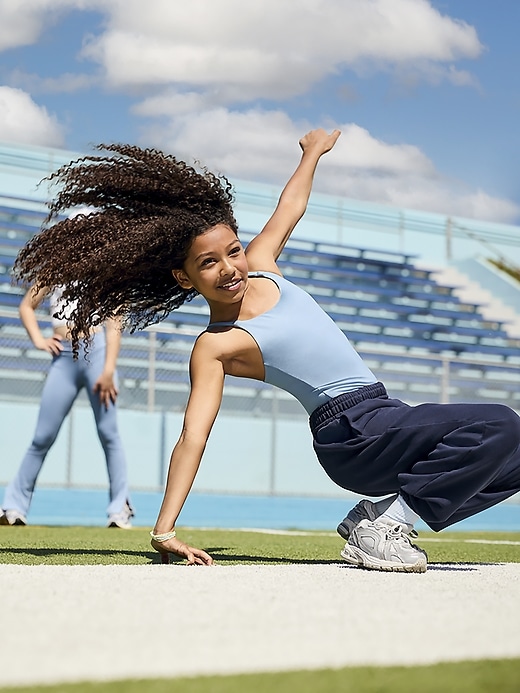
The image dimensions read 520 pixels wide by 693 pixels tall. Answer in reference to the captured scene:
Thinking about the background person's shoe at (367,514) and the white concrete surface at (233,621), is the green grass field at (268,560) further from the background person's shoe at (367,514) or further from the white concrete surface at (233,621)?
the background person's shoe at (367,514)

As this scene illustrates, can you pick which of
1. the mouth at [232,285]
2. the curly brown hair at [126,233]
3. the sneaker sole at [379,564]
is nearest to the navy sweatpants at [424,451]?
the sneaker sole at [379,564]

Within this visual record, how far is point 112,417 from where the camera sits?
239 inches

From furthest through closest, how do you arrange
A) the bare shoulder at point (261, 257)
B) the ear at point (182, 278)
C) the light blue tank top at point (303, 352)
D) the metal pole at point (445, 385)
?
the metal pole at point (445, 385) < the bare shoulder at point (261, 257) < the ear at point (182, 278) < the light blue tank top at point (303, 352)

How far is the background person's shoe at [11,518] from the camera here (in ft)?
19.7

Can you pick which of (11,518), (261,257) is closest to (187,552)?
(261,257)

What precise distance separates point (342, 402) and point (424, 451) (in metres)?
0.31

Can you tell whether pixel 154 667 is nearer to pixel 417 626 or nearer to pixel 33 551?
pixel 417 626

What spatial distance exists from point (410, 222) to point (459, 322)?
2553 millimetres

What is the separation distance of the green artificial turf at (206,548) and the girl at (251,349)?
46 centimetres

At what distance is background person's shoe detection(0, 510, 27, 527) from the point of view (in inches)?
237

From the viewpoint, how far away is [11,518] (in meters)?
6.04

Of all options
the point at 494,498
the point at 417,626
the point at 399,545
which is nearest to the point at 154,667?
the point at 417,626

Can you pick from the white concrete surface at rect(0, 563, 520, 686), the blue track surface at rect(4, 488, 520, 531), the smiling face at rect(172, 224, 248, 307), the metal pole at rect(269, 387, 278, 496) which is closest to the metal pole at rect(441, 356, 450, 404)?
the blue track surface at rect(4, 488, 520, 531)

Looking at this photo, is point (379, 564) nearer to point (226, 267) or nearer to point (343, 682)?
point (226, 267)
